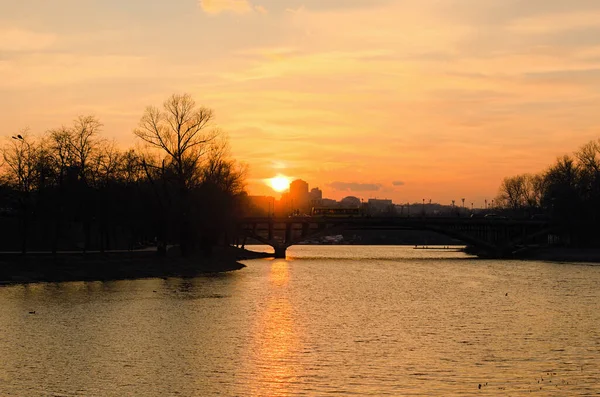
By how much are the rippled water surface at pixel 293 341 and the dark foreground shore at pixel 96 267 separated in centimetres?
384

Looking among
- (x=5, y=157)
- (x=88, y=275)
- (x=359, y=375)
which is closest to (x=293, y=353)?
(x=359, y=375)

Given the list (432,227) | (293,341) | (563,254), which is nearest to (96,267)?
(293,341)

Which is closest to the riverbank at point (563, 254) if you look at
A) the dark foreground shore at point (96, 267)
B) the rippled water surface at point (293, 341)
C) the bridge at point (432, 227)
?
the bridge at point (432, 227)

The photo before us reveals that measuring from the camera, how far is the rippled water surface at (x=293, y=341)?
3281cm

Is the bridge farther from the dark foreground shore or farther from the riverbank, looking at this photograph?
the dark foreground shore

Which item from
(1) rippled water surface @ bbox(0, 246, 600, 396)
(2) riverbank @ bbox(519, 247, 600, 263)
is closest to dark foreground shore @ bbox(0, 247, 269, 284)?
(1) rippled water surface @ bbox(0, 246, 600, 396)

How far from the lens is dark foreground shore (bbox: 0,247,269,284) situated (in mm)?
80438

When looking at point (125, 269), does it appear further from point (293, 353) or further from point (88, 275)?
point (293, 353)

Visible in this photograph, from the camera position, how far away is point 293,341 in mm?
44875

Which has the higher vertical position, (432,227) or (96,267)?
(432,227)

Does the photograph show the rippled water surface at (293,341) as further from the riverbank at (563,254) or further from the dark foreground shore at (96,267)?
the riverbank at (563,254)

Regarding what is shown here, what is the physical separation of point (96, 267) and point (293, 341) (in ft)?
160

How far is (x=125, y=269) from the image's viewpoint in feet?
303

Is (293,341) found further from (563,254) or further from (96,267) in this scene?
(563,254)
